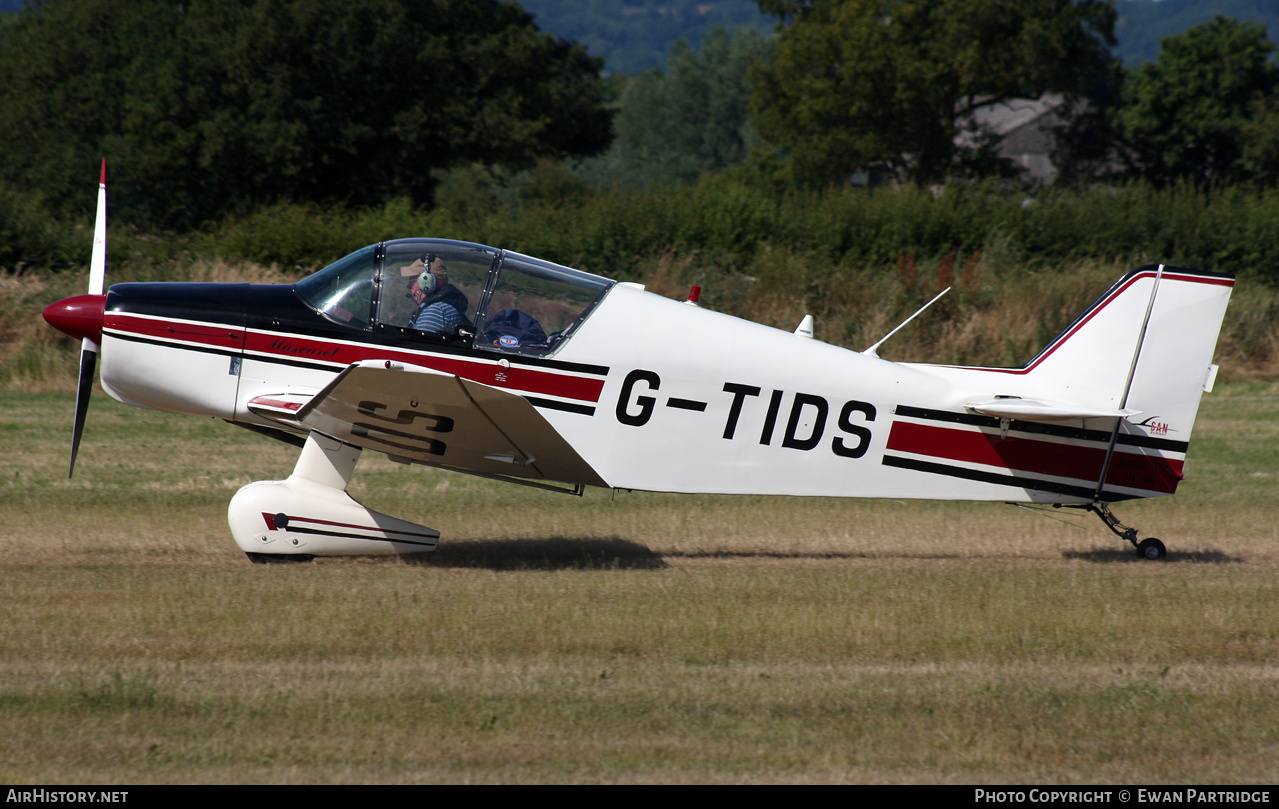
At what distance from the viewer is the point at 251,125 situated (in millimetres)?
30547

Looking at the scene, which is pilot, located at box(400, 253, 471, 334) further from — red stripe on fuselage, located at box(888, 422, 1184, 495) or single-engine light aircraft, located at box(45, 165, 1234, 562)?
red stripe on fuselage, located at box(888, 422, 1184, 495)

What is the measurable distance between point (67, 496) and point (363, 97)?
86.0 ft

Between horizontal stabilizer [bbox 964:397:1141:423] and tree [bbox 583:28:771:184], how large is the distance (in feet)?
223

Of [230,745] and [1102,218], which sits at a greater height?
[1102,218]

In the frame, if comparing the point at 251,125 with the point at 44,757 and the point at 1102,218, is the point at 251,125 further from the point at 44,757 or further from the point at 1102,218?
the point at 44,757

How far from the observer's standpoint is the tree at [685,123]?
3007 inches

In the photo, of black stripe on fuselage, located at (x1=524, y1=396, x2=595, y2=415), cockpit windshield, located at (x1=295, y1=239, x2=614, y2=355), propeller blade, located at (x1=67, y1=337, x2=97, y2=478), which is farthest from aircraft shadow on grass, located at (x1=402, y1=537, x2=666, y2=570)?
propeller blade, located at (x1=67, y1=337, x2=97, y2=478)

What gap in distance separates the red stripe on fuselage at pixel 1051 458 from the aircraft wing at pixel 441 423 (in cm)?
216

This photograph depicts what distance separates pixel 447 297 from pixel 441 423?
0.75 m

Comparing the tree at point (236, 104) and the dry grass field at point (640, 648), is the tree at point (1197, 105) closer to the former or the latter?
the tree at point (236, 104)

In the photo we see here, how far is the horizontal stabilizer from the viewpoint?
6.71 meters

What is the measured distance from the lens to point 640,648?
5512 millimetres

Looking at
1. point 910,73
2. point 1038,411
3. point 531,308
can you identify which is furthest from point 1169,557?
point 910,73

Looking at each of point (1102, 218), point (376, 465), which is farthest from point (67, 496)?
point (1102, 218)
